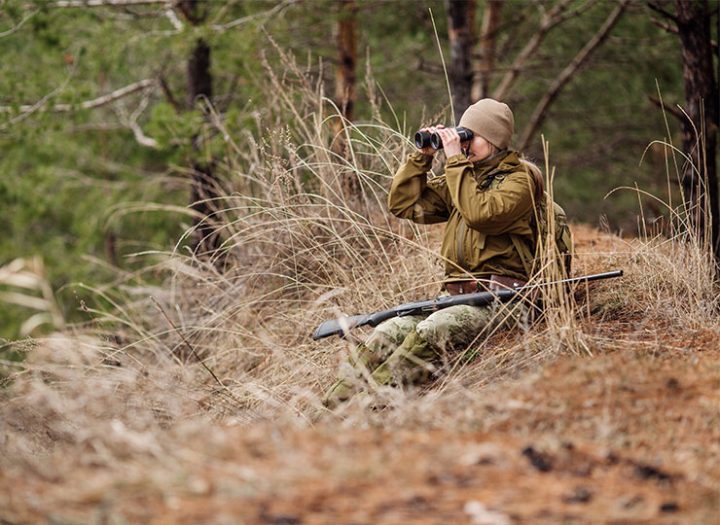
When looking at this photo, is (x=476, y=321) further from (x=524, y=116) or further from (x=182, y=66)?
(x=524, y=116)

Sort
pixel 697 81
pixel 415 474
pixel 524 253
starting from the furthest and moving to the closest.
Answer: pixel 697 81
pixel 524 253
pixel 415 474

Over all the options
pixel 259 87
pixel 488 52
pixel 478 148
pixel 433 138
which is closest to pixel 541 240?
pixel 478 148

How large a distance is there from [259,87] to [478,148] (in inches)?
153

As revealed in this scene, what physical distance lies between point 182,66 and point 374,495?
11013 mm

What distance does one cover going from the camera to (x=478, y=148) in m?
4.73

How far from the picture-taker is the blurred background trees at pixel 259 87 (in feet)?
28.1

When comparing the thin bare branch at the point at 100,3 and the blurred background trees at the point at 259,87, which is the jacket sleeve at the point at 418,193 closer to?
the blurred background trees at the point at 259,87

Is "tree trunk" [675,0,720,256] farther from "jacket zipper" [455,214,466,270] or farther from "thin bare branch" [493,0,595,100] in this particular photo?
"thin bare branch" [493,0,595,100]

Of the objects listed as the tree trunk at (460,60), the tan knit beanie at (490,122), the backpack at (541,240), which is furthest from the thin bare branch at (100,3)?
the backpack at (541,240)

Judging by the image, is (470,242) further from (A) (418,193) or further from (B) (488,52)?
(B) (488,52)

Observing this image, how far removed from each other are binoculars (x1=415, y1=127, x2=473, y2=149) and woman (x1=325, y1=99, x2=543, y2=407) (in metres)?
0.03

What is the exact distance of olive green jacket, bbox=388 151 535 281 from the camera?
14.8 ft

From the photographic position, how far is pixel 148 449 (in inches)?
103

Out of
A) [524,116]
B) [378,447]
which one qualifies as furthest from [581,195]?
[378,447]
